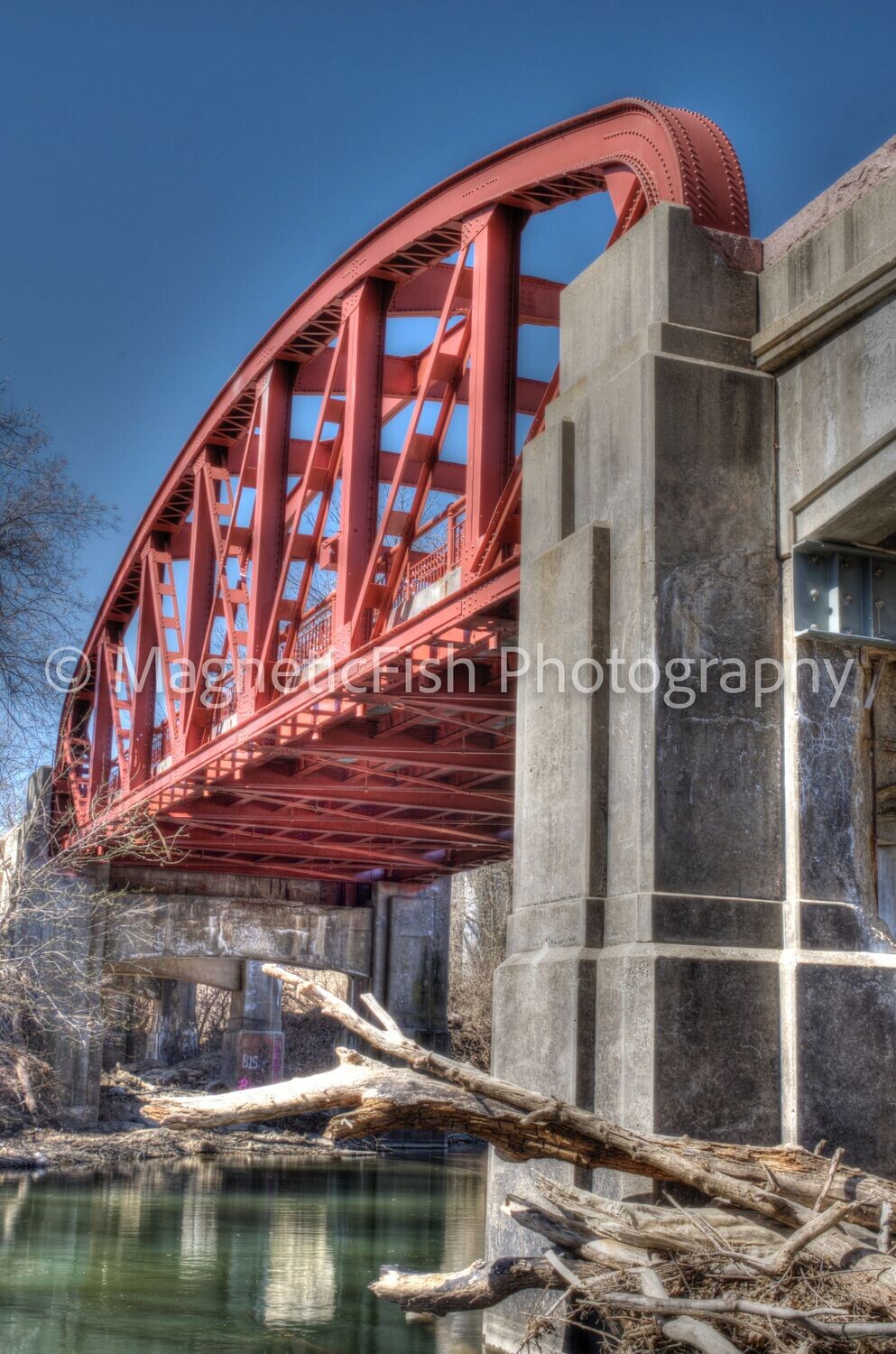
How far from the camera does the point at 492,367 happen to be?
17.0 metres

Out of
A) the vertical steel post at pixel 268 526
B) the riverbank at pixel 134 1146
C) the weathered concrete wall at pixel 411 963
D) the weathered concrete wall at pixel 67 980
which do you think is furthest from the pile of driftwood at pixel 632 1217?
the weathered concrete wall at pixel 411 963

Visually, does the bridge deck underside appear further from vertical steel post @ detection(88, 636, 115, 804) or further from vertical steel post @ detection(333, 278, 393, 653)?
vertical steel post @ detection(88, 636, 115, 804)

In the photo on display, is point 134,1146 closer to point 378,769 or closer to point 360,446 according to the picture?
point 378,769

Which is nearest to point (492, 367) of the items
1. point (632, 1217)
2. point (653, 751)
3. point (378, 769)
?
point (653, 751)

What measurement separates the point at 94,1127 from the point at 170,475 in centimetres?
1813

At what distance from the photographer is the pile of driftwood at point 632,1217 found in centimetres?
712

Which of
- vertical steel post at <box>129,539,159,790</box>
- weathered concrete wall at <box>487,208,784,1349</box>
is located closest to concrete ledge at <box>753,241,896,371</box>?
weathered concrete wall at <box>487,208,784,1349</box>

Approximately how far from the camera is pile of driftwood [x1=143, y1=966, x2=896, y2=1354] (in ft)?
23.4

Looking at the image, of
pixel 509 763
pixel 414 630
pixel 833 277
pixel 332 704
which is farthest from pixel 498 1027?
pixel 509 763

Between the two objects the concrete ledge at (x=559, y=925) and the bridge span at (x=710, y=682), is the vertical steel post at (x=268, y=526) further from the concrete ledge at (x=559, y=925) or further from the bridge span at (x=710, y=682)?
the concrete ledge at (x=559, y=925)

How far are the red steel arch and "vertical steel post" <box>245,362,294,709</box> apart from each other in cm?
4

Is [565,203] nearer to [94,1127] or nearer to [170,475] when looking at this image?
[170,475]

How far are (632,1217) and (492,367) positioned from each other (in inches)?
431

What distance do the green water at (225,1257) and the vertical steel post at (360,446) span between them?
732cm
